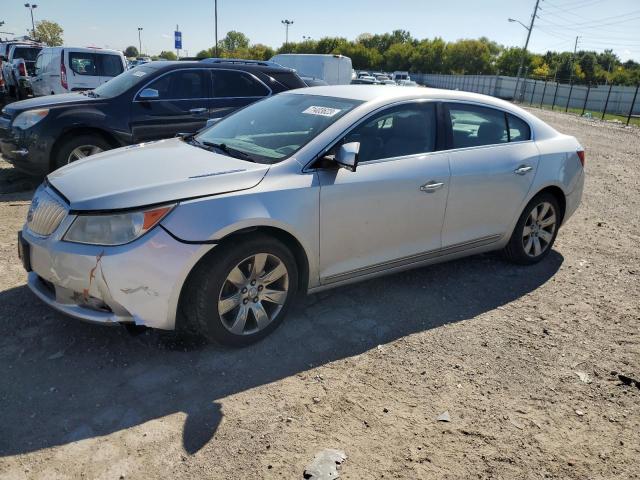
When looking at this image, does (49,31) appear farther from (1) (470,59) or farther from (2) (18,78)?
(2) (18,78)

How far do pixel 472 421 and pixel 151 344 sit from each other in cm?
204

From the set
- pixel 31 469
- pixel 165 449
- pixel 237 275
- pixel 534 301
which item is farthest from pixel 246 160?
pixel 534 301

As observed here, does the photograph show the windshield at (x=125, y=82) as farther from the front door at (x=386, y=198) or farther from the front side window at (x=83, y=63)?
the front side window at (x=83, y=63)

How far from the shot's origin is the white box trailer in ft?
60.7

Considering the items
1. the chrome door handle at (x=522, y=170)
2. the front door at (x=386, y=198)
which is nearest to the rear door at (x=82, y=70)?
the front door at (x=386, y=198)

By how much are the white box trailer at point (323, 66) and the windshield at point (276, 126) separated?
14.8 metres

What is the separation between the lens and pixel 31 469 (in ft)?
7.60

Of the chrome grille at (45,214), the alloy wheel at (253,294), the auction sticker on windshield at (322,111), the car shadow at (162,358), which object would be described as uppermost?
Answer: the auction sticker on windshield at (322,111)

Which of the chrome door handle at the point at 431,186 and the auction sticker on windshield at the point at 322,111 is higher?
the auction sticker on windshield at the point at 322,111

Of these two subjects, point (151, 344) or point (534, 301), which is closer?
point (151, 344)

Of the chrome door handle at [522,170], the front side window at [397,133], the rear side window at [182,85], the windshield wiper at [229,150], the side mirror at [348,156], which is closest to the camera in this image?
the side mirror at [348,156]

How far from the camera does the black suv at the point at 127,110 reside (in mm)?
6695

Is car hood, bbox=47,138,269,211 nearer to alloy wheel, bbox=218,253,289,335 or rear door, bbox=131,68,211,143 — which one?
alloy wheel, bbox=218,253,289,335

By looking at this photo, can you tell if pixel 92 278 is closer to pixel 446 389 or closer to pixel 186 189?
pixel 186 189
